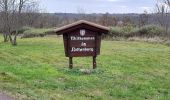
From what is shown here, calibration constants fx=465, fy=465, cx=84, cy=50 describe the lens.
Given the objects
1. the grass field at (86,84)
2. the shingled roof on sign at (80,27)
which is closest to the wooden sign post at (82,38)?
the shingled roof on sign at (80,27)

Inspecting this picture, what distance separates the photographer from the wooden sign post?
14.0 meters

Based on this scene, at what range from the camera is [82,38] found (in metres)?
14.2

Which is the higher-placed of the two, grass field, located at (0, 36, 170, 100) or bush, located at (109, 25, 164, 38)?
bush, located at (109, 25, 164, 38)

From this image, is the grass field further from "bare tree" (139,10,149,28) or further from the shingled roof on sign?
"bare tree" (139,10,149,28)

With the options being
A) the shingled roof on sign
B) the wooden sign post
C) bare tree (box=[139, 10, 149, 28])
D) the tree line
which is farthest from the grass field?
bare tree (box=[139, 10, 149, 28])

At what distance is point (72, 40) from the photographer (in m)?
14.1

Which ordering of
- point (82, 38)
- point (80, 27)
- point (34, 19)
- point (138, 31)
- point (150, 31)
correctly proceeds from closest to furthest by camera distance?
point (80, 27), point (82, 38), point (150, 31), point (138, 31), point (34, 19)

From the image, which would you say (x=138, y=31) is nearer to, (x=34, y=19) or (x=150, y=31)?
(x=150, y=31)

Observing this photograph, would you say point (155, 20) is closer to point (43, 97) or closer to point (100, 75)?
point (100, 75)

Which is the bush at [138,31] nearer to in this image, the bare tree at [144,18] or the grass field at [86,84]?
the bare tree at [144,18]

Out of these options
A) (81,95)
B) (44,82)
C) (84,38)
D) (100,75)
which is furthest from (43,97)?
(84,38)

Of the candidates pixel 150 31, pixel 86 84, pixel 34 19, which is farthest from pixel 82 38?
pixel 34 19

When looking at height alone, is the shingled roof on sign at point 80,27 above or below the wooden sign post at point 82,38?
above

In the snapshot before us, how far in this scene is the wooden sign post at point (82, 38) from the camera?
46.1ft
